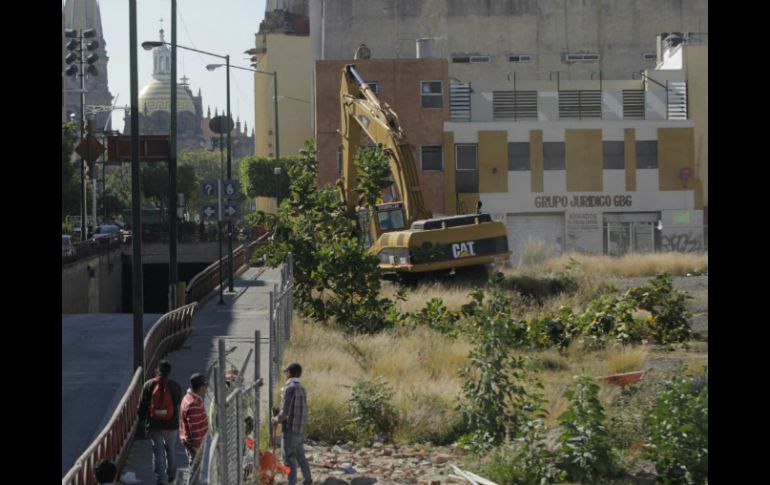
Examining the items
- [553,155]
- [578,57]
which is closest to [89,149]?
[553,155]

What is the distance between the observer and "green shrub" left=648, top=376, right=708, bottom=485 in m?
13.4

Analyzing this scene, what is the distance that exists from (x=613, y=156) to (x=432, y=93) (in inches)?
327

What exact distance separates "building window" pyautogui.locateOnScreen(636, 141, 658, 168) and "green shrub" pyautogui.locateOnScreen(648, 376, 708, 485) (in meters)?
43.4

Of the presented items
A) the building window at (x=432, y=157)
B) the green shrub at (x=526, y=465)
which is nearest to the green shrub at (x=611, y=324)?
the green shrub at (x=526, y=465)

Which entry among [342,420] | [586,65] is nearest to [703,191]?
[586,65]

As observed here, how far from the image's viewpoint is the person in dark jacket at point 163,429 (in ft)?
48.7

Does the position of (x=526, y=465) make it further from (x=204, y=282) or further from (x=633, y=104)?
(x=633, y=104)

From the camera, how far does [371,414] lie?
1745cm

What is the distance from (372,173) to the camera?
36000mm

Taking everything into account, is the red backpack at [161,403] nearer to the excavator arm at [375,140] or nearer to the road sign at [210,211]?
the excavator arm at [375,140]

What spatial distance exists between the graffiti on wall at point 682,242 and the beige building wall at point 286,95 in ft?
156

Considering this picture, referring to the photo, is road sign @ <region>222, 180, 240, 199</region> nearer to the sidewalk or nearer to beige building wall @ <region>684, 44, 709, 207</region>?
the sidewalk
